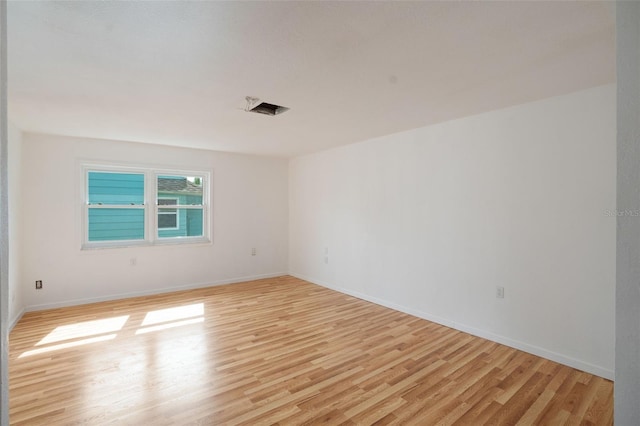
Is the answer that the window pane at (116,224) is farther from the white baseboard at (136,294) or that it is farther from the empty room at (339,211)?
the white baseboard at (136,294)

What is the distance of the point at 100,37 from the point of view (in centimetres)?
175

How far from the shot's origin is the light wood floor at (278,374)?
2.01 m

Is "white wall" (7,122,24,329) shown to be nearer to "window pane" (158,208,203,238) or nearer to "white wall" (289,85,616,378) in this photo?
"window pane" (158,208,203,238)

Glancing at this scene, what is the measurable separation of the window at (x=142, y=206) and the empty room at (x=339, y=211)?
4 centimetres

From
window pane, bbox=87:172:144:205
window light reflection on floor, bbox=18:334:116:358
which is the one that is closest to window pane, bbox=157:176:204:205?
window pane, bbox=87:172:144:205

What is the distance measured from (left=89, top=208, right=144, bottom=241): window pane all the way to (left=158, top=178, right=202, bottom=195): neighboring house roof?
0.49 metres

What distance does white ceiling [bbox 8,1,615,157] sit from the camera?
1553 millimetres

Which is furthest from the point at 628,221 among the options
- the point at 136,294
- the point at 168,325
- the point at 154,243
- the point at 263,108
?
the point at 136,294

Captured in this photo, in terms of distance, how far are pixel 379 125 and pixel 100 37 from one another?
276cm

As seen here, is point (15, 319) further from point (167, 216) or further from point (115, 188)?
point (167, 216)

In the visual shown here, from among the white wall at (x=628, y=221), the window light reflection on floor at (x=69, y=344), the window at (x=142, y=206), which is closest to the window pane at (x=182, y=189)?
the window at (x=142, y=206)

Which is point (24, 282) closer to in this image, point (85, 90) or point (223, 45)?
point (85, 90)

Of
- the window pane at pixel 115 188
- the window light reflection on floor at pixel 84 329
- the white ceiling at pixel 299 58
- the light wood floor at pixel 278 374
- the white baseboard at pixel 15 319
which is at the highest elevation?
the white ceiling at pixel 299 58

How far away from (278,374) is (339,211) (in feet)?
9.74
